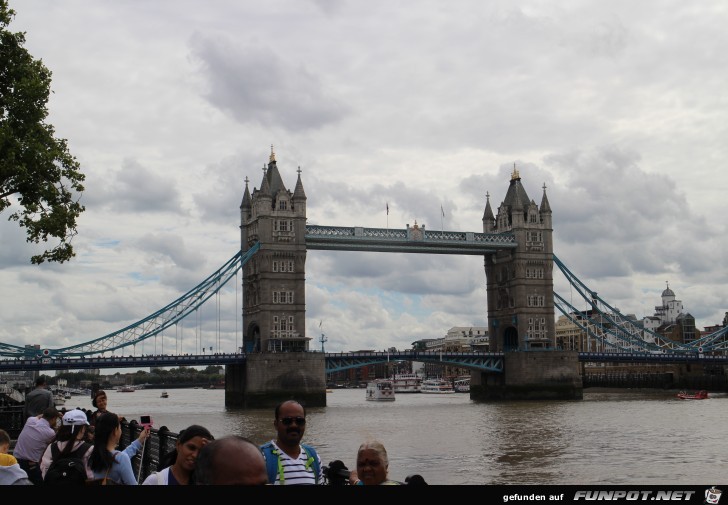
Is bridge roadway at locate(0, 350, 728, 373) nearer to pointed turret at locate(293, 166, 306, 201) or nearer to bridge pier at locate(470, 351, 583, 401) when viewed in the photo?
bridge pier at locate(470, 351, 583, 401)

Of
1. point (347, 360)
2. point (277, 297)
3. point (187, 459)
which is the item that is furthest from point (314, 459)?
point (347, 360)

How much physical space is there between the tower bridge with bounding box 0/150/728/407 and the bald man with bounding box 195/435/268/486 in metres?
65.2

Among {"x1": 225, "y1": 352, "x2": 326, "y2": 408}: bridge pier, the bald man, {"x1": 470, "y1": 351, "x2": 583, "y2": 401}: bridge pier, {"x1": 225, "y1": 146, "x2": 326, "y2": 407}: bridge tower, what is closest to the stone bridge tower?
{"x1": 225, "y1": 146, "x2": 326, "y2": 407}: bridge tower

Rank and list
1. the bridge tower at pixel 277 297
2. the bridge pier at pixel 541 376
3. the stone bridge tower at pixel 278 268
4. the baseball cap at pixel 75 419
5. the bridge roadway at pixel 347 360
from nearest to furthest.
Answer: the baseball cap at pixel 75 419
the bridge roadway at pixel 347 360
the bridge tower at pixel 277 297
the stone bridge tower at pixel 278 268
the bridge pier at pixel 541 376

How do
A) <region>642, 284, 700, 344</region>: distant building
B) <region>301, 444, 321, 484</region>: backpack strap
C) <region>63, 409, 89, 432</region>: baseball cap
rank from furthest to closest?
<region>642, 284, 700, 344</region>: distant building → <region>63, 409, 89, 432</region>: baseball cap → <region>301, 444, 321, 484</region>: backpack strap

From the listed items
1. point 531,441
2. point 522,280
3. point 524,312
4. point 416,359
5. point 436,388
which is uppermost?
point 522,280

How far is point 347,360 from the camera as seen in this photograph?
7575 centimetres

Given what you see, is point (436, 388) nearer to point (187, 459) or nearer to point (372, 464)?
point (187, 459)

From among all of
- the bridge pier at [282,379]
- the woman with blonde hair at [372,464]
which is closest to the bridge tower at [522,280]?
the bridge pier at [282,379]

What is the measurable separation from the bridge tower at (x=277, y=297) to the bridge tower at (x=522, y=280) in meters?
20.2

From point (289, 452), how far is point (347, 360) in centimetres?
6921

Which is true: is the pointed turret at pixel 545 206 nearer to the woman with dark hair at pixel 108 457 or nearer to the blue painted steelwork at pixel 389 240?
the blue painted steelwork at pixel 389 240

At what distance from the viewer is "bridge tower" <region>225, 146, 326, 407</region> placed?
2746 inches

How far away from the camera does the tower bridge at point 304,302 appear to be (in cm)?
6969
